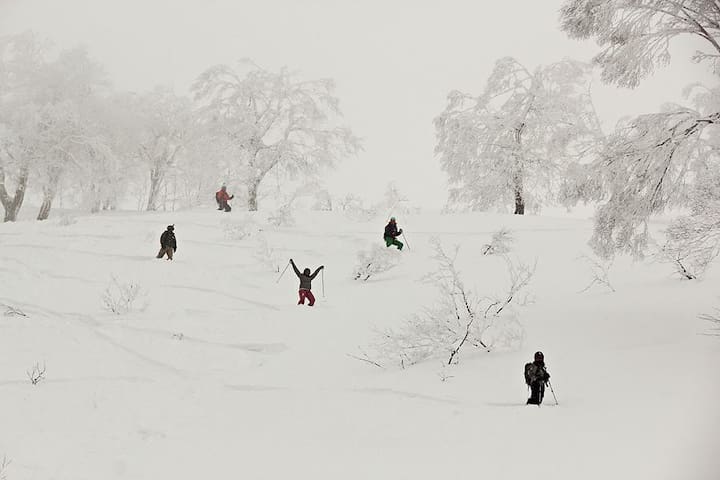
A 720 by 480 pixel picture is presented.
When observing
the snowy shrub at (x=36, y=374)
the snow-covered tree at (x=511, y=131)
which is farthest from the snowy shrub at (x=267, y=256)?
the snow-covered tree at (x=511, y=131)

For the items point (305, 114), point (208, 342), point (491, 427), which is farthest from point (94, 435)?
point (305, 114)

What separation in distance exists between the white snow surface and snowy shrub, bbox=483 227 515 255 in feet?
2.94

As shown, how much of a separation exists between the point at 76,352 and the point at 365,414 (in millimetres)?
5491

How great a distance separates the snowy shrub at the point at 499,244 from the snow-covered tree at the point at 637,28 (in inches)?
237

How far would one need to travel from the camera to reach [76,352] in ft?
27.1

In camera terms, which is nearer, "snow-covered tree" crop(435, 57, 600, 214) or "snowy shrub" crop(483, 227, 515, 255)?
"snowy shrub" crop(483, 227, 515, 255)

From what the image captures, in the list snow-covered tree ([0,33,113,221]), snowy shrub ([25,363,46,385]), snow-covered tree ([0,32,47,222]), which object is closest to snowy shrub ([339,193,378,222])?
snowy shrub ([25,363,46,385])

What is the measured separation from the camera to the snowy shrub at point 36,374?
23.4ft

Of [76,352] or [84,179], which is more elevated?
[84,179]

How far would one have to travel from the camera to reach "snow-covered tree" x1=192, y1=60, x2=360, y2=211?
24.5 metres

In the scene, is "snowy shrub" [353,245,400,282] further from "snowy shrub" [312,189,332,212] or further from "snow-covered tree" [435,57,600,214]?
"snowy shrub" [312,189,332,212]

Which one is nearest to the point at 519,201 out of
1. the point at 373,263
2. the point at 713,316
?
the point at 373,263

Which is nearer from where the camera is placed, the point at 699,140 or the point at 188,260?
the point at 699,140

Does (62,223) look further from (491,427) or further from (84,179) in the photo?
(491,427)
